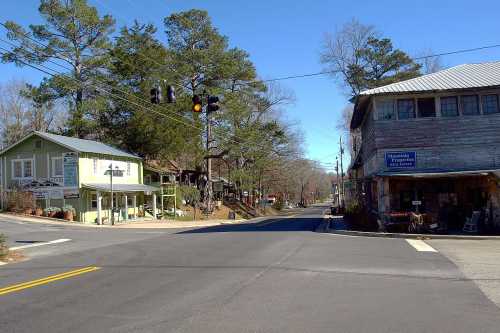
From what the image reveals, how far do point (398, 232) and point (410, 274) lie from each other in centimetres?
1222

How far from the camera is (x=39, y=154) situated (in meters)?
43.6

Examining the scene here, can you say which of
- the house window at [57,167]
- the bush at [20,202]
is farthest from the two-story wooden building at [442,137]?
the bush at [20,202]

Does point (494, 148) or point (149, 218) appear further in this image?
point (149, 218)

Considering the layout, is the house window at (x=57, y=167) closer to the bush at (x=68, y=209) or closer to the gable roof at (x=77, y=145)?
the gable roof at (x=77, y=145)

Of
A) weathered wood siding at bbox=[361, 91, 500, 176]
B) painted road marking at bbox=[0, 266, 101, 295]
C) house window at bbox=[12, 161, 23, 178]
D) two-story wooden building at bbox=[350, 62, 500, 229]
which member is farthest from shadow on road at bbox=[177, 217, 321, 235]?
house window at bbox=[12, 161, 23, 178]

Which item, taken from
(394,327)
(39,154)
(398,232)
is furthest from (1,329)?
(39,154)

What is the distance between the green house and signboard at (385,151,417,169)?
22741 mm

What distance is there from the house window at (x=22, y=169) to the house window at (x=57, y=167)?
236cm

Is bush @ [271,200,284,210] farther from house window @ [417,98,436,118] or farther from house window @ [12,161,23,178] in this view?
house window @ [417,98,436,118]

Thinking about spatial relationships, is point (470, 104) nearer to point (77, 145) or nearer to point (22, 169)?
point (77, 145)

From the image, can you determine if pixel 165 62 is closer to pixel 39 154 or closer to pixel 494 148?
pixel 39 154

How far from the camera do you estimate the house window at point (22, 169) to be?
44.1 meters

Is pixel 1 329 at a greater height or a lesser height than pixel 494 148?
lesser

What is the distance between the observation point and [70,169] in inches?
1661
